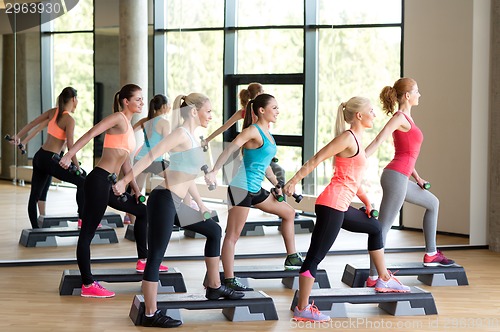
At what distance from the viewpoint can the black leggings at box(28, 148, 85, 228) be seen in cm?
704

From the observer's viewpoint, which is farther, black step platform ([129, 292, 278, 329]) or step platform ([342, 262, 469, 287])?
step platform ([342, 262, 469, 287])

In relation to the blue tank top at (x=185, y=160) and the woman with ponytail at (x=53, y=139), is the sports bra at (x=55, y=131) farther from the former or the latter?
the blue tank top at (x=185, y=160)

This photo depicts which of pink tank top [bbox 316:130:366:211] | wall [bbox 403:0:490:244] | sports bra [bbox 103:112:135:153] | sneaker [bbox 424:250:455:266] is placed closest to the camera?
pink tank top [bbox 316:130:366:211]

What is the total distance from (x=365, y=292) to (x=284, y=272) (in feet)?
2.95

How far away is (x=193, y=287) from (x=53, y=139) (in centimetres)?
189

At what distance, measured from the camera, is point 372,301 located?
514 centimetres

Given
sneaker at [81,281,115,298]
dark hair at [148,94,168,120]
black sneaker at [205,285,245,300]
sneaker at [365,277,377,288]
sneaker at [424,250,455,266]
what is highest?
dark hair at [148,94,168,120]

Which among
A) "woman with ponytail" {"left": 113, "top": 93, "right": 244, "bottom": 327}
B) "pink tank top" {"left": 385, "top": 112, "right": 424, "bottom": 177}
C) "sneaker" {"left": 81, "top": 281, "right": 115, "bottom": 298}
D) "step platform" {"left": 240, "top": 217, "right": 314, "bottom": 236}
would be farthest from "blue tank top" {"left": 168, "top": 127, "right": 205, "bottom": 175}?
"step platform" {"left": 240, "top": 217, "right": 314, "bottom": 236}

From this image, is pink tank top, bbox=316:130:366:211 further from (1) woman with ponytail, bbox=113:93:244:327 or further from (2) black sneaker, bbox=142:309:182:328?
(2) black sneaker, bbox=142:309:182:328

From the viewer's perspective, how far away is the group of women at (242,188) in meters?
4.78

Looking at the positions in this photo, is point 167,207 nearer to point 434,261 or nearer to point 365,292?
point 365,292

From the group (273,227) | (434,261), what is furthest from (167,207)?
(273,227)

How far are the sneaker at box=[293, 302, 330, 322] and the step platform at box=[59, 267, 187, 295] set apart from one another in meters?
1.17

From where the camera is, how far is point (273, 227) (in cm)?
823
